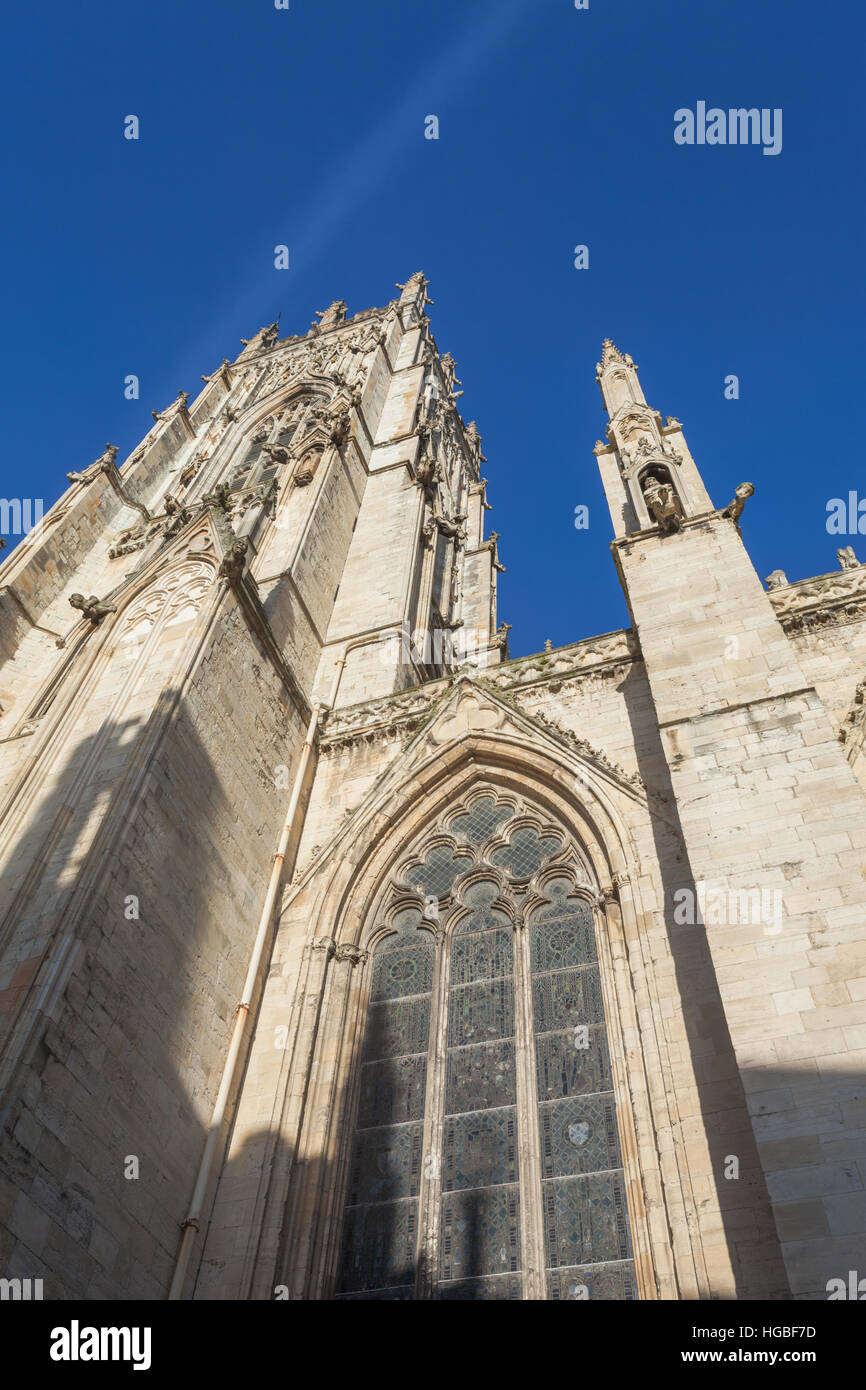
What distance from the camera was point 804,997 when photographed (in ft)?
19.1

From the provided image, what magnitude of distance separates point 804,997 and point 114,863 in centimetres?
456

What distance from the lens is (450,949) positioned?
9023 mm

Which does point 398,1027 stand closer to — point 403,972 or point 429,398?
point 403,972

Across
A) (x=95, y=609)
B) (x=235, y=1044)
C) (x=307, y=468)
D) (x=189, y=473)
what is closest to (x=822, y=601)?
(x=235, y=1044)

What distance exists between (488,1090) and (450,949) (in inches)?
59.2

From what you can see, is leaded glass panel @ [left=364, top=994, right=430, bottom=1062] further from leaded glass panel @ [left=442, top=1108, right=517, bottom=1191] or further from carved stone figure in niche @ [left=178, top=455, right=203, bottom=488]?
carved stone figure in niche @ [left=178, top=455, right=203, bottom=488]

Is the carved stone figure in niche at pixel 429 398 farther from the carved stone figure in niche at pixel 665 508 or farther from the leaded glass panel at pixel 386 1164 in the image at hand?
the leaded glass panel at pixel 386 1164

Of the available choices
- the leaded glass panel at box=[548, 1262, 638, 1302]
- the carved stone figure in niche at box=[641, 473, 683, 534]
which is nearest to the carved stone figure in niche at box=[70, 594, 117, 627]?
the carved stone figure in niche at box=[641, 473, 683, 534]

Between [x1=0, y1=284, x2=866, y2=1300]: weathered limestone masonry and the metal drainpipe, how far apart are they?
0.06 m

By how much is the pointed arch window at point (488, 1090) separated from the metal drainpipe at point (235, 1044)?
103 cm

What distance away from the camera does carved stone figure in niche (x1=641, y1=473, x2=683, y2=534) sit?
10586 millimetres
